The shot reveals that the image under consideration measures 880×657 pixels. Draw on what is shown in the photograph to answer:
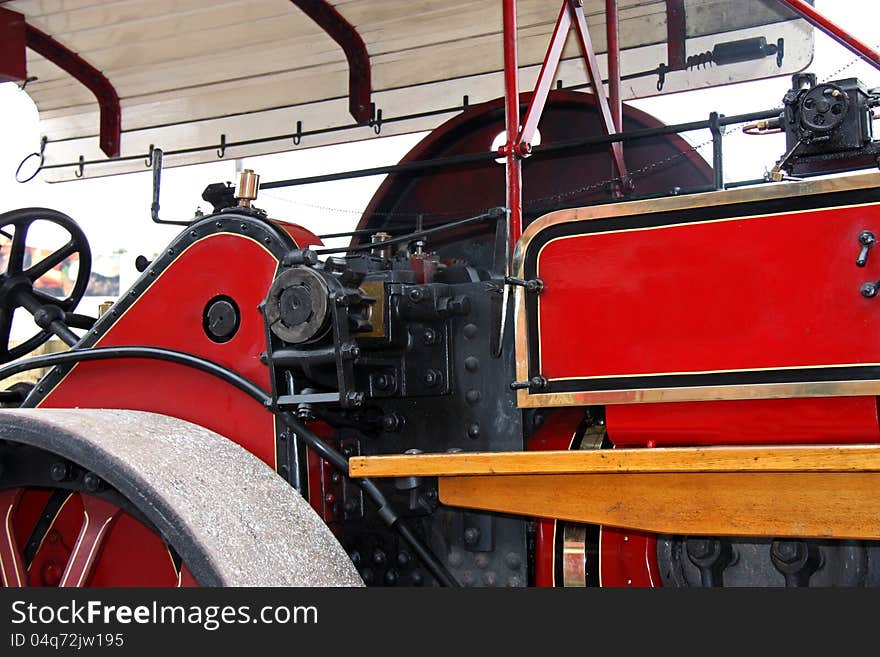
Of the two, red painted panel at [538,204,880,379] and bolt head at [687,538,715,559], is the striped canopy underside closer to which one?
red painted panel at [538,204,880,379]

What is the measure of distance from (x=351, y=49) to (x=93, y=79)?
43.9 inches

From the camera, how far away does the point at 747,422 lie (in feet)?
5.93

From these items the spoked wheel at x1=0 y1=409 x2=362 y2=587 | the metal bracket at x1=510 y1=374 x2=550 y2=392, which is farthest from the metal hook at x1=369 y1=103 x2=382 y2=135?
the metal bracket at x1=510 y1=374 x2=550 y2=392

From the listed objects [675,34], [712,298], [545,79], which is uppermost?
[675,34]

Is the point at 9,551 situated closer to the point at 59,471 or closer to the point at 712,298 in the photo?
the point at 59,471

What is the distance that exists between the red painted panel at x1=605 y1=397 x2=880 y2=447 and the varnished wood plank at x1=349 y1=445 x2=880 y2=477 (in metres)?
0.18

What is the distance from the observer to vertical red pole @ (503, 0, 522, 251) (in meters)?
2.12

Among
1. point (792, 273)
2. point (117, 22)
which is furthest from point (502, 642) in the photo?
point (117, 22)

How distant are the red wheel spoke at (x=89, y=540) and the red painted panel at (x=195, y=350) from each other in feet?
1.00

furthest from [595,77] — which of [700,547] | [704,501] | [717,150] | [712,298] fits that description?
[704,501]

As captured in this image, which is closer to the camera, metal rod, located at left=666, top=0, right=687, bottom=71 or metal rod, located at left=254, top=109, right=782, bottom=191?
metal rod, located at left=254, top=109, right=782, bottom=191

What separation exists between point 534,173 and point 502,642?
2339 mm

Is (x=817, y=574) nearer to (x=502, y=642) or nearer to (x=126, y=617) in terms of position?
(x=502, y=642)

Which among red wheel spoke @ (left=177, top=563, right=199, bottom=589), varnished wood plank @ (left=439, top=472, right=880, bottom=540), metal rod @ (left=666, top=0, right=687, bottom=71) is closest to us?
varnished wood plank @ (left=439, top=472, right=880, bottom=540)
